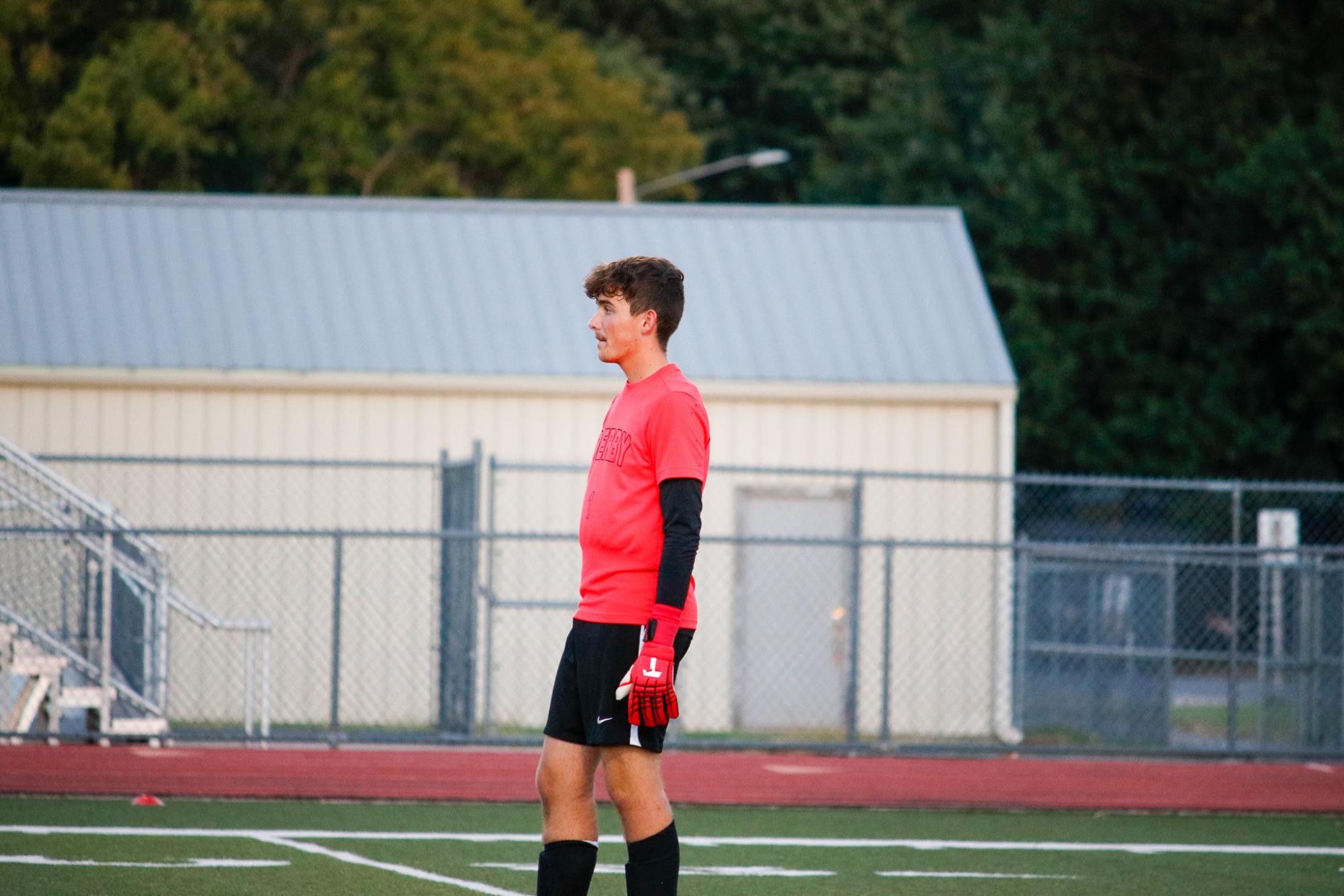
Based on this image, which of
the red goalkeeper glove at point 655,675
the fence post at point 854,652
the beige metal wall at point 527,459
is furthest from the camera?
the beige metal wall at point 527,459

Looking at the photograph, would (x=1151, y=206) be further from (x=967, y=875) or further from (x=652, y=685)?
(x=652, y=685)

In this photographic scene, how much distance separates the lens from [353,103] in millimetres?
35844

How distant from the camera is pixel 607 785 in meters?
5.66

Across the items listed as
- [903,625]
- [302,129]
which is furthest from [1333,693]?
[302,129]

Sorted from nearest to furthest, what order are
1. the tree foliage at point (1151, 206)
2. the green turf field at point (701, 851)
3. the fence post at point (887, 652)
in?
the green turf field at point (701, 851) → the fence post at point (887, 652) → the tree foliage at point (1151, 206)

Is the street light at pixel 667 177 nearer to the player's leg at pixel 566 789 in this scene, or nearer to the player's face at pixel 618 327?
the player's face at pixel 618 327

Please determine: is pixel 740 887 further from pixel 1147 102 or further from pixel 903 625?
pixel 1147 102

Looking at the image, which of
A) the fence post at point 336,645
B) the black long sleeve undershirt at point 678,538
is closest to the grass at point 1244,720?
the fence post at point 336,645

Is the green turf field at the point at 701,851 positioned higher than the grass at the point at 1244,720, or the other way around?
the green turf field at the point at 701,851

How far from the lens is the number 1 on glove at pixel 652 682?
539 cm

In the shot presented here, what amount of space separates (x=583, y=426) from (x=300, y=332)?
2744mm

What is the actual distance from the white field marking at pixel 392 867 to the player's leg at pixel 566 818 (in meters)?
1.94

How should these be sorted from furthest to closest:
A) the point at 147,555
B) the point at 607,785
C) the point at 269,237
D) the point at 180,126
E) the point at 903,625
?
the point at 180,126, the point at 269,237, the point at 903,625, the point at 147,555, the point at 607,785

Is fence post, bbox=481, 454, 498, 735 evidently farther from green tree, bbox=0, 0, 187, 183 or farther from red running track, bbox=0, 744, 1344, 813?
green tree, bbox=0, 0, 187, 183
